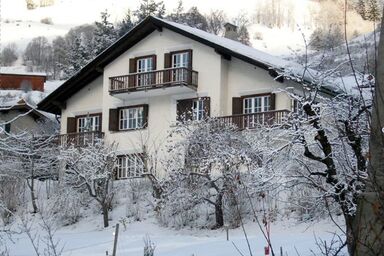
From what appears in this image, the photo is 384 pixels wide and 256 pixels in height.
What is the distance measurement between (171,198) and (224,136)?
3261 mm

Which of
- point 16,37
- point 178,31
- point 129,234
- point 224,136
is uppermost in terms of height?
point 16,37

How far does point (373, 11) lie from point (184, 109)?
28.8 meters

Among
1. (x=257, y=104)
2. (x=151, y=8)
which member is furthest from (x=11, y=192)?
→ (x=151, y=8)

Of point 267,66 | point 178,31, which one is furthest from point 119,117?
point 267,66

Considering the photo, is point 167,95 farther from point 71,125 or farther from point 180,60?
point 71,125

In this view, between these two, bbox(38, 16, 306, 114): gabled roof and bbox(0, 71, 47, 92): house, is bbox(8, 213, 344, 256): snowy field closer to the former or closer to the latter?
bbox(38, 16, 306, 114): gabled roof

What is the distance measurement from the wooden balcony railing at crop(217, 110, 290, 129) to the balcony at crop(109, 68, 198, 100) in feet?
10.8

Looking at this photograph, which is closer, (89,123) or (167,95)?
(167,95)

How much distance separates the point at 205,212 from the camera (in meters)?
26.5

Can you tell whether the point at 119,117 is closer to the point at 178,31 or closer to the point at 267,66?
the point at 178,31

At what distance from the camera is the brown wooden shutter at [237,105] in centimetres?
3278

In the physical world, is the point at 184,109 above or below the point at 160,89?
below

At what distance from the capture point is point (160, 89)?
34.0 m

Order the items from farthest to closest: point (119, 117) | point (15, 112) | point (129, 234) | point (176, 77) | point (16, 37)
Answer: point (16, 37) → point (15, 112) → point (119, 117) → point (176, 77) → point (129, 234)
